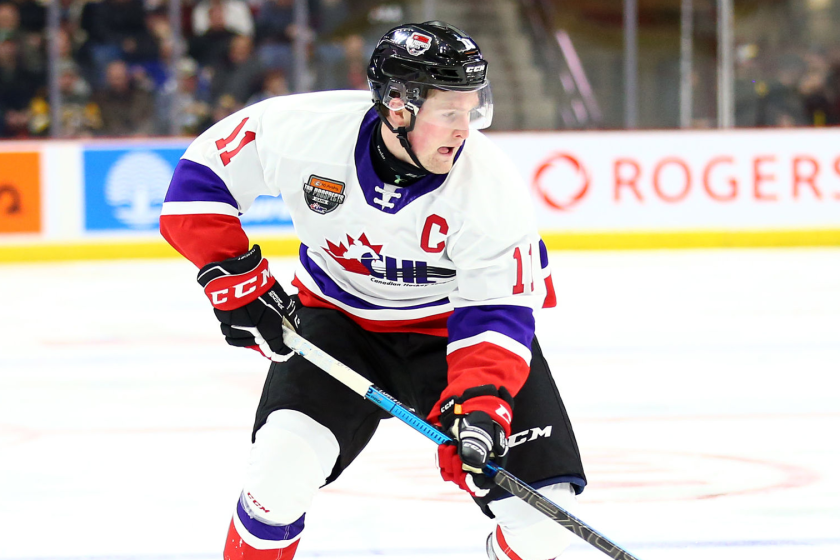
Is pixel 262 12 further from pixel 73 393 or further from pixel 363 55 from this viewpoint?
pixel 73 393

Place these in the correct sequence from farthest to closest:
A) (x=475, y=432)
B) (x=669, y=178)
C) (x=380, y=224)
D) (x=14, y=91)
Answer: (x=669, y=178), (x=14, y=91), (x=380, y=224), (x=475, y=432)

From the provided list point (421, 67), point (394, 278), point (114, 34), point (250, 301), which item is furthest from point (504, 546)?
point (114, 34)

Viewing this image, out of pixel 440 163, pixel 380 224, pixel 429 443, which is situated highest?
pixel 440 163

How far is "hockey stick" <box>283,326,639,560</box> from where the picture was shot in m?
2.06

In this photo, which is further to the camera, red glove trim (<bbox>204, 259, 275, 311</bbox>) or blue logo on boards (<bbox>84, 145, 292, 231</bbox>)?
blue logo on boards (<bbox>84, 145, 292, 231</bbox>)

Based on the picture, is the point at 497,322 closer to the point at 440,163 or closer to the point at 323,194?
the point at 440,163


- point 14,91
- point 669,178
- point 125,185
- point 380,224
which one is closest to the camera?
point 380,224

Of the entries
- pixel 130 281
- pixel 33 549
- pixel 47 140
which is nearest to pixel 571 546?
pixel 33 549

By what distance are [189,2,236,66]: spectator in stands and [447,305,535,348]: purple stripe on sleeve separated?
6533 millimetres

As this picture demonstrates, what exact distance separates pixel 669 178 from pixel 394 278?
246 inches

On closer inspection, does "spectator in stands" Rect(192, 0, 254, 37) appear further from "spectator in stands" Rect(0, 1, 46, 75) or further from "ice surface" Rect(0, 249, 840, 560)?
"ice surface" Rect(0, 249, 840, 560)

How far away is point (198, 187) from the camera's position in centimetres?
234

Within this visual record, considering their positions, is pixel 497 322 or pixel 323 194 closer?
pixel 497 322

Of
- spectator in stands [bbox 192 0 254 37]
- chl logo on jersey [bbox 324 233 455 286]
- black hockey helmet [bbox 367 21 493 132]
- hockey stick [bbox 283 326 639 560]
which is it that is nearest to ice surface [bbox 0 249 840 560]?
hockey stick [bbox 283 326 639 560]
